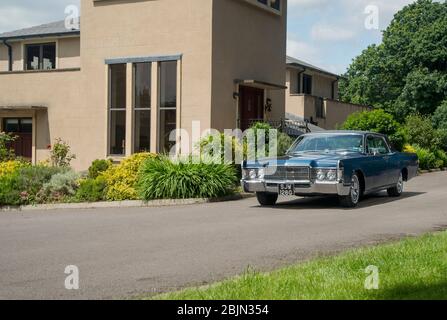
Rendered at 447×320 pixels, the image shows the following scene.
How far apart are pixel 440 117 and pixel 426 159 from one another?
7.88m

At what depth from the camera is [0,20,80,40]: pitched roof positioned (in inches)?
1182

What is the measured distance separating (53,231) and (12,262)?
3101 millimetres

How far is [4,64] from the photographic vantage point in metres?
31.8

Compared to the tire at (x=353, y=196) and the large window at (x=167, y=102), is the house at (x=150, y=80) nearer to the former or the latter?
the large window at (x=167, y=102)

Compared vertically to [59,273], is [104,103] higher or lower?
higher

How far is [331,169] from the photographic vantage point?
1307 cm

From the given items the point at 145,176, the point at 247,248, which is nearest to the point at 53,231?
the point at 247,248

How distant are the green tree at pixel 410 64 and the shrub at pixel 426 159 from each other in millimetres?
8762

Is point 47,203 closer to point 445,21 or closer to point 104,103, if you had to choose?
point 104,103

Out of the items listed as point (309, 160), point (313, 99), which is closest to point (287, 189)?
point (309, 160)

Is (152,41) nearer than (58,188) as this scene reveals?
No

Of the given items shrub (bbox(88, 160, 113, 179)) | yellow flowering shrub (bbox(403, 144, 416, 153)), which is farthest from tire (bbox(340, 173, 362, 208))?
yellow flowering shrub (bbox(403, 144, 416, 153))

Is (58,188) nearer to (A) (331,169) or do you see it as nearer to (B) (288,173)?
(B) (288,173)

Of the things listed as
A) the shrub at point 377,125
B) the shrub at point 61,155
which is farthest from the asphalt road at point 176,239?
the shrub at point 377,125
